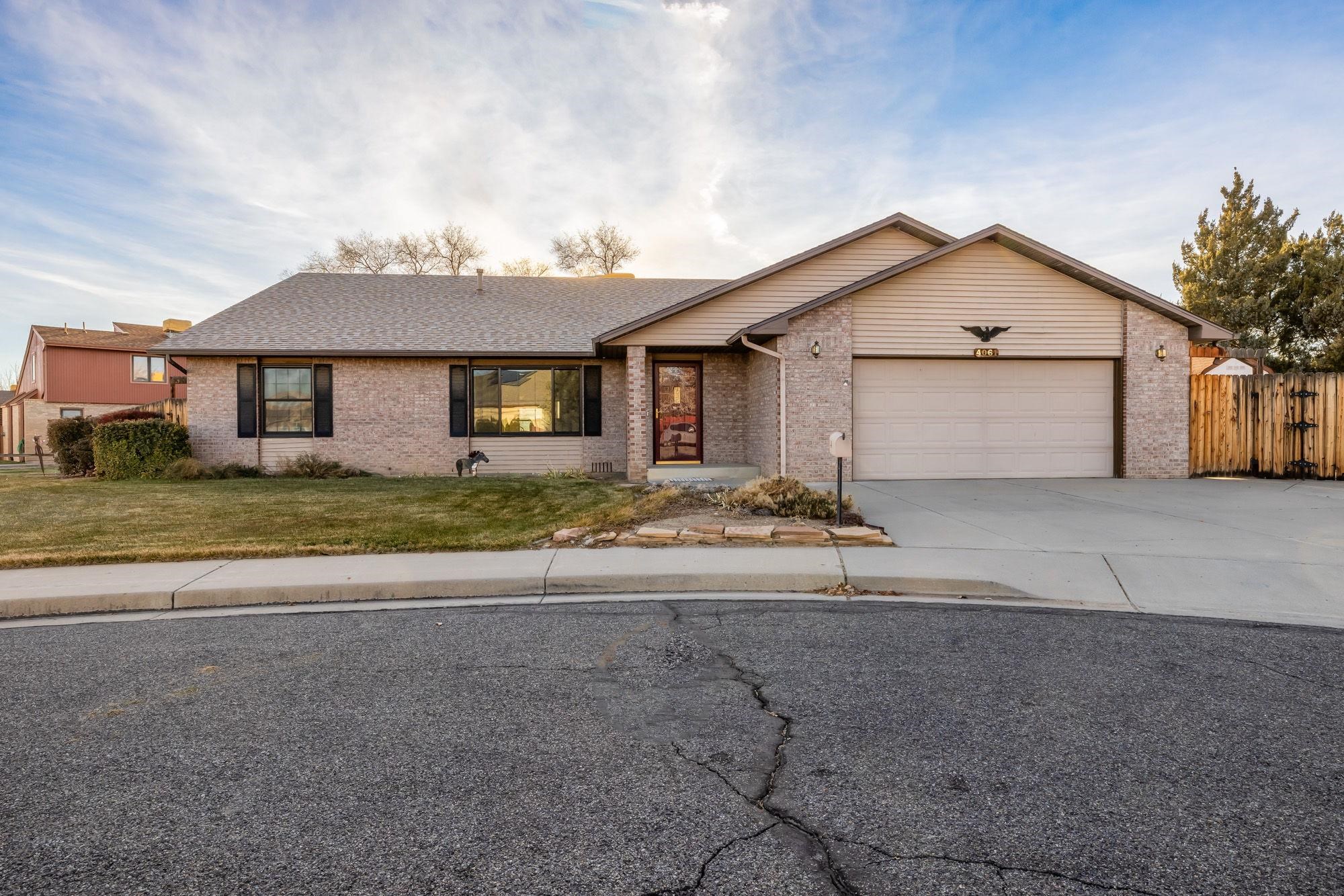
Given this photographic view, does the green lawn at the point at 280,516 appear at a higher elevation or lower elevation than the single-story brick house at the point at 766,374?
lower

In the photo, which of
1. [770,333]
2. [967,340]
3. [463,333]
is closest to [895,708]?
[770,333]

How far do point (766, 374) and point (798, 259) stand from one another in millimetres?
2750

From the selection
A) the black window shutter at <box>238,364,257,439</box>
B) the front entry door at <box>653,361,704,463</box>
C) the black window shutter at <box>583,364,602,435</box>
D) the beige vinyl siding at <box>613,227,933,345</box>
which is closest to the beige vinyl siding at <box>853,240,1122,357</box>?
the beige vinyl siding at <box>613,227,933,345</box>

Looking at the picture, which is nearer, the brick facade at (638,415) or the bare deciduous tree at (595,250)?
the brick facade at (638,415)

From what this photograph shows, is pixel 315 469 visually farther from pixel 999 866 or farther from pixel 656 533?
pixel 999 866

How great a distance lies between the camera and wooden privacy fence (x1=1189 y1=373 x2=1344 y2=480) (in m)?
13.7

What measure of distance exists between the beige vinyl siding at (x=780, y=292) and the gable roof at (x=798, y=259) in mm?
138

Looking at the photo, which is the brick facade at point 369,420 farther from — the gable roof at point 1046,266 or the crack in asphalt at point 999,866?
the crack in asphalt at point 999,866

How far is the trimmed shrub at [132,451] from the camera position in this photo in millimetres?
16000

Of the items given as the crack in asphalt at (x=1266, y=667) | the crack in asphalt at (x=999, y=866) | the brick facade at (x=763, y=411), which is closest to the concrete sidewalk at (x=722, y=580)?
the crack in asphalt at (x=1266, y=667)

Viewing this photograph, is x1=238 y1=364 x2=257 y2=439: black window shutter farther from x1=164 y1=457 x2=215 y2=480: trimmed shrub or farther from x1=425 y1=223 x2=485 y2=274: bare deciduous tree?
x1=425 y1=223 x2=485 y2=274: bare deciduous tree

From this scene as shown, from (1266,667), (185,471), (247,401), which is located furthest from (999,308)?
(185,471)

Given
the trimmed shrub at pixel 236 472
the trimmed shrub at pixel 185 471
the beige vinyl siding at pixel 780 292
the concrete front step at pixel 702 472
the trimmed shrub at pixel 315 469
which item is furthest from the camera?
the trimmed shrub at pixel 315 469

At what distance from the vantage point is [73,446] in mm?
17016
